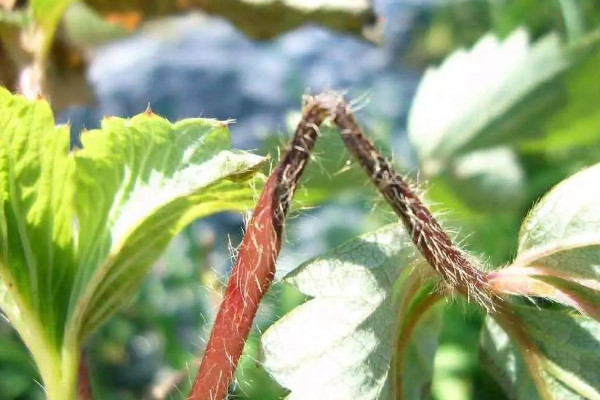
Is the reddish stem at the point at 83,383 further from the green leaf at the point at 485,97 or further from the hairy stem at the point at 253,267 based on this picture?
the green leaf at the point at 485,97

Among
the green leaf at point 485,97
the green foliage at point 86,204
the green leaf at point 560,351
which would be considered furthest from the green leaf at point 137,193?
the green leaf at point 485,97

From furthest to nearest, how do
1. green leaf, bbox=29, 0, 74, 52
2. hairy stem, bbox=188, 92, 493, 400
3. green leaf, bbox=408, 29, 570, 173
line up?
green leaf, bbox=408, 29, 570, 173 < green leaf, bbox=29, 0, 74, 52 < hairy stem, bbox=188, 92, 493, 400

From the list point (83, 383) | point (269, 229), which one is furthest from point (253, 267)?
point (83, 383)

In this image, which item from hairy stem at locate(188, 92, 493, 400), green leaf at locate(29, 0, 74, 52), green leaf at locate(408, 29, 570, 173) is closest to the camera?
hairy stem at locate(188, 92, 493, 400)

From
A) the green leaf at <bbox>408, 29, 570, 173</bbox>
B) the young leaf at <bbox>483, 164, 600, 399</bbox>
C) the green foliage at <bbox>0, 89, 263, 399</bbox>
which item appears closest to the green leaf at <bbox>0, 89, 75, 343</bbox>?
the green foliage at <bbox>0, 89, 263, 399</bbox>

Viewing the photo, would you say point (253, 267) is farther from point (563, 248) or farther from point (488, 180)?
point (488, 180)

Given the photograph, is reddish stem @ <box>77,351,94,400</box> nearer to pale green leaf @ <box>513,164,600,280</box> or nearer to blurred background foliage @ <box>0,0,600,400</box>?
blurred background foliage @ <box>0,0,600,400</box>

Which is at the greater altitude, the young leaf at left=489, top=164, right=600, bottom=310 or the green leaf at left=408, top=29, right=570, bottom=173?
the green leaf at left=408, top=29, right=570, bottom=173
